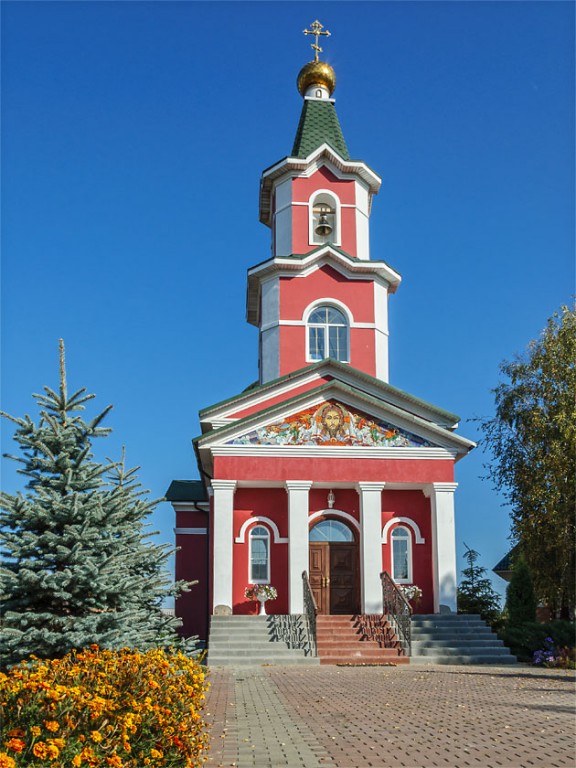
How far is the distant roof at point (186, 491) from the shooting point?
2649 centimetres

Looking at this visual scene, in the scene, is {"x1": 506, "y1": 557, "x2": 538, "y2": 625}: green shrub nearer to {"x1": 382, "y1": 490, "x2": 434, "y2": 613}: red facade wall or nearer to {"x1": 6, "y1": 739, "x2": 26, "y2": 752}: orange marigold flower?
{"x1": 382, "y1": 490, "x2": 434, "y2": 613}: red facade wall

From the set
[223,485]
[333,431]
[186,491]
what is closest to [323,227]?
[333,431]

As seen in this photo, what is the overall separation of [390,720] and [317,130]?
2101cm

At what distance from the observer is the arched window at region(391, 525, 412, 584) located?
21.9m

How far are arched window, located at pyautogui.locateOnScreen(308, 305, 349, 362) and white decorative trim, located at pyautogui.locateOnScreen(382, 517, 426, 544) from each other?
15.9 ft

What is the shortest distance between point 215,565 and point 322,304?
27.1 ft

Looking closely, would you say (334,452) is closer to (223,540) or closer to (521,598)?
(223,540)

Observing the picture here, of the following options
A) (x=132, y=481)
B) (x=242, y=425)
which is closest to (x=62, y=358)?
(x=132, y=481)

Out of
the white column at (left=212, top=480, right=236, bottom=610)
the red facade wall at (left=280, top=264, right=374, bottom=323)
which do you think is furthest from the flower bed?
the red facade wall at (left=280, top=264, right=374, bottom=323)

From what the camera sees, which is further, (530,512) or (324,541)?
(530,512)

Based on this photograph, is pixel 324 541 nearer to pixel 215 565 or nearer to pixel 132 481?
pixel 215 565

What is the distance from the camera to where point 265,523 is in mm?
21828

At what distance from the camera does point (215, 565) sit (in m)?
20.4

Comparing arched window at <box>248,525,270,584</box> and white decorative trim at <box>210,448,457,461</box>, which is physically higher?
white decorative trim at <box>210,448,457,461</box>
